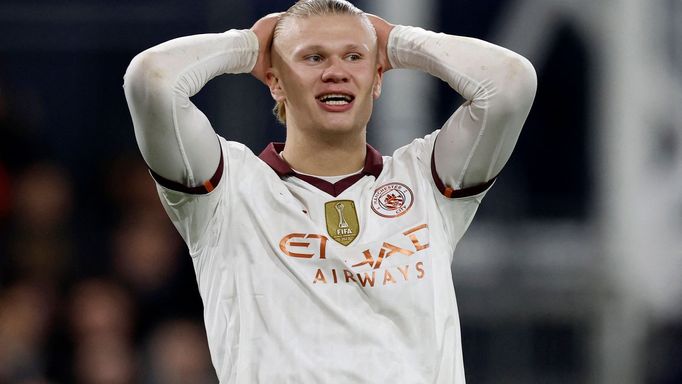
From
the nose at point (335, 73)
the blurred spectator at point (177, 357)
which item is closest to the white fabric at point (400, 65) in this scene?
the nose at point (335, 73)

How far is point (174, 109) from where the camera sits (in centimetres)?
368

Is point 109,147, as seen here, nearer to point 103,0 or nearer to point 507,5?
point 103,0

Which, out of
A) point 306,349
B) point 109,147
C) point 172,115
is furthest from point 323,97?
point 109,147

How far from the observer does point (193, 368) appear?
21.4ft

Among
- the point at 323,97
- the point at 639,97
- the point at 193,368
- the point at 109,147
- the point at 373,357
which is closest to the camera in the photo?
the point at 373,357

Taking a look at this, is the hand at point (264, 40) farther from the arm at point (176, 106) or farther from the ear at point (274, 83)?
the arm at point (176, 106)

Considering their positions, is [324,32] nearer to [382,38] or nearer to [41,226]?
[382,38]

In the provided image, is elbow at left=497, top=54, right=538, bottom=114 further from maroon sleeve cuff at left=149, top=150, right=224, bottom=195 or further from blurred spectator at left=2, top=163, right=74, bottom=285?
blurred spectator at left=2, top=163, right=74, bottom=285

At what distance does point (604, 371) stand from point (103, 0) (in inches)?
134

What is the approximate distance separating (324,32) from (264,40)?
7.9 inches

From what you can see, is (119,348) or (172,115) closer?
(172,115)

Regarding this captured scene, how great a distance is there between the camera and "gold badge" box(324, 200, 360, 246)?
380 centimetres

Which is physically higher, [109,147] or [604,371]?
[109,147]

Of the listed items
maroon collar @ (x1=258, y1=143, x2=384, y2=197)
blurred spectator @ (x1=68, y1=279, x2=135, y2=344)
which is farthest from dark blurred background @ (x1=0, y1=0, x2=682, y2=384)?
maroon collar @ (x1=258, y1=143, x2=384, y2=197)
